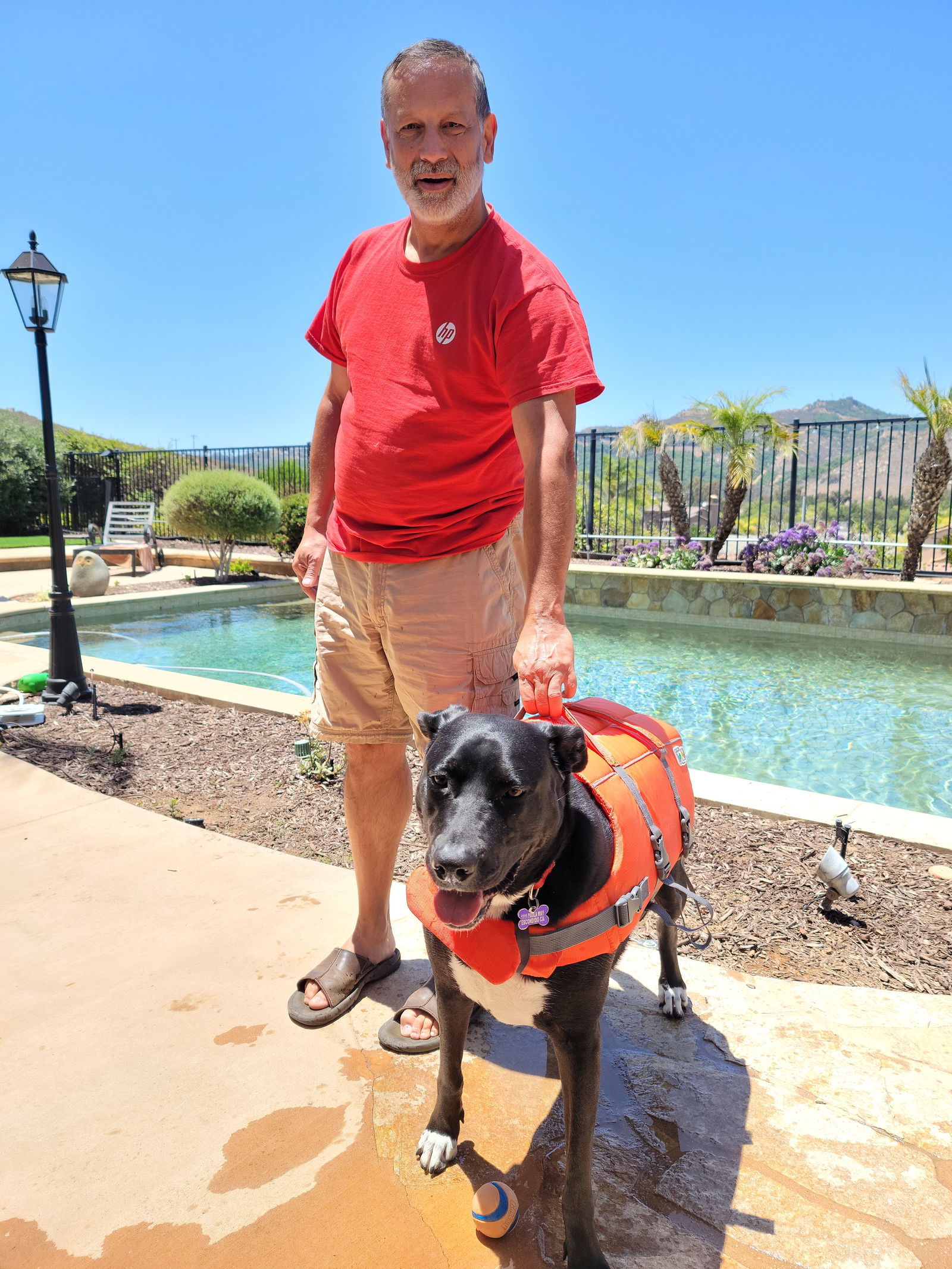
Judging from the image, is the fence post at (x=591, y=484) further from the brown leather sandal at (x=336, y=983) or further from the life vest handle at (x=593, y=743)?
the life vest handle at (x=593, y=743)

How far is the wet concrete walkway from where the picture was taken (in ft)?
4.72

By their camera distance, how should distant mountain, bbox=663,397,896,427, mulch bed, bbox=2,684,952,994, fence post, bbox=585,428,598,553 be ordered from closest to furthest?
mulch bed, bbox=2,684,952,994
fence post, bbox=585,428,598,553
distant mountain, bbox=663,397,896,427

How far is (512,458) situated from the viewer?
2.02 meters

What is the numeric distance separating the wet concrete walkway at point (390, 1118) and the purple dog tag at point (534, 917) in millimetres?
577

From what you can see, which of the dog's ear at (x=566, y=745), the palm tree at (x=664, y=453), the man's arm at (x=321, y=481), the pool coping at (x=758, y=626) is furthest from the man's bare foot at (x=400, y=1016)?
the palm tree at (x=664, y=453)

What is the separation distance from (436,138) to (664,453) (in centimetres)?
1437

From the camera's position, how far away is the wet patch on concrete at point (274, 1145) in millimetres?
1570

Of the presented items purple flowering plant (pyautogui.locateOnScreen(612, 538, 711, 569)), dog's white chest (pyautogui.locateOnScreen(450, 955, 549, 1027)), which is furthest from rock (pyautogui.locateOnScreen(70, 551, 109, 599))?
dog's white chest (pyautogui.locateOnScreen(450, 955, 549, 1027))

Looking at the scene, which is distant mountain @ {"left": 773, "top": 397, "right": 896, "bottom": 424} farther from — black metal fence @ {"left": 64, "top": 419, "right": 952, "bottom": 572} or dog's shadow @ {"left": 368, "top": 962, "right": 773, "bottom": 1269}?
dog's shadow @ {"left": 368, "top": 962, "right": 773, "bottom": 1269}

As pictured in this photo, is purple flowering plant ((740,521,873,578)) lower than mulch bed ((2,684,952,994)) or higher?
higher

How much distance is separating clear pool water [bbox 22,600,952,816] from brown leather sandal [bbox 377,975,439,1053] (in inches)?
124

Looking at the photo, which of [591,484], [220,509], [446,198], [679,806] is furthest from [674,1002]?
[591,484]

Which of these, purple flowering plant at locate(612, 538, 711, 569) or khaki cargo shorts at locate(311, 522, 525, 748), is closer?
khaki cargo shorts at locate(311, 522, 525, 748)

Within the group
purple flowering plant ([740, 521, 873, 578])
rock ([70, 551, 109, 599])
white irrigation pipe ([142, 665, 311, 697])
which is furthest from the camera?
purple flowering plant ([740, 521, 873, 578])
